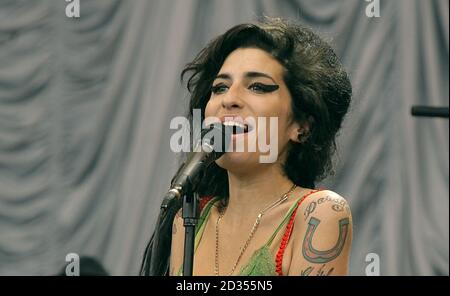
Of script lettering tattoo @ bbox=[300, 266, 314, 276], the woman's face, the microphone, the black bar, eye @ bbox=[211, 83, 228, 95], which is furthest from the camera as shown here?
eye @ bbox=[211, 83, 228, 95]

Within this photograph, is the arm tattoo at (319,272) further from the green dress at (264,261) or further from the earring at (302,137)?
the earring at (302,137)

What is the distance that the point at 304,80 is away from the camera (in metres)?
2.77

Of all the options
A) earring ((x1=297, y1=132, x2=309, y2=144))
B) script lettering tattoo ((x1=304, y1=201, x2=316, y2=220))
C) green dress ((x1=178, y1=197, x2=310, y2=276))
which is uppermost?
earring ((x1=297, y1=132, x2=309, y2=144))

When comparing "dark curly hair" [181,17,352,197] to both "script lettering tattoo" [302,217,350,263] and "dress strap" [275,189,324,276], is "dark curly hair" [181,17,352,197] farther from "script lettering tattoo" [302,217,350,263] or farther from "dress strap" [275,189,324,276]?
"script lettering tattoo" [302,217,350,263]

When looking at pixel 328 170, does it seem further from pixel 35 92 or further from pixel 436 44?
pixel 35 92

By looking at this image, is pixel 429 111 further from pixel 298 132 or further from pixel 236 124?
pixel 298 132

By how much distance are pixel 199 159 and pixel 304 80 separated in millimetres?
675

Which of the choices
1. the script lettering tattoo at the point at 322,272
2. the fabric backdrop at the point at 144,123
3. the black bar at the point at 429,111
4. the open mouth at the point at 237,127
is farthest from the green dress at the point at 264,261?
the fabric backdrop at the point at 144,123

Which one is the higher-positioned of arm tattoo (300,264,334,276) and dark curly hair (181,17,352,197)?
dark curly hair (181,17,352,197)

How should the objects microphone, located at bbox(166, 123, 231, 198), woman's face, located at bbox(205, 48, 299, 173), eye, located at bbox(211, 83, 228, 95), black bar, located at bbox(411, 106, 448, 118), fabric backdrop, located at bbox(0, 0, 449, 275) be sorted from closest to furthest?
black bar, located at bbox(411, 106, 448, 118) < microphone, located at bbox(166, 123, 231, 198) < woman's face, located at bbox(205, 48, 299, 173) < eye, located at bbox(211, 83, 228, 95) < fabric backdrop, located at bbox(0, 0, 449, 275)

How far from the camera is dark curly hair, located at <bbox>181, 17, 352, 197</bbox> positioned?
2770 millimetres

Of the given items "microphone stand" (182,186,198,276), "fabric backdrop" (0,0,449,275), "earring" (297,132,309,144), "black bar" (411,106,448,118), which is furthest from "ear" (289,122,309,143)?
"fabric backdrop" (0,0,449,275)
